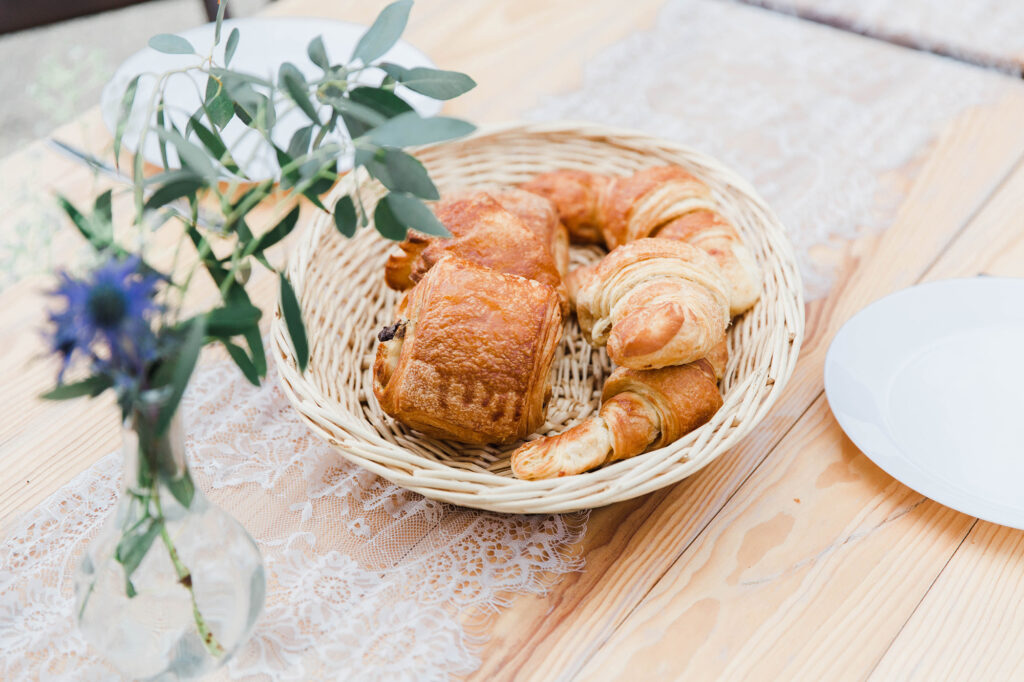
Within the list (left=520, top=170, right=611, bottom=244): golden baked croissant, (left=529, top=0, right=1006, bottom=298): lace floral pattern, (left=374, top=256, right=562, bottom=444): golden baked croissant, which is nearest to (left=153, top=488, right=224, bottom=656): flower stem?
(left=374, top=256, right=562, bottom=444): golden baked croissant

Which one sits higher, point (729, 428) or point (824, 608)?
point (729, 428)

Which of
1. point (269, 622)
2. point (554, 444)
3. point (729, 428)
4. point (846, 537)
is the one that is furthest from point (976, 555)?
point (269, 622)

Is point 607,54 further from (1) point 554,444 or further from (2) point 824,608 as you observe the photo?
(2) point 824,608

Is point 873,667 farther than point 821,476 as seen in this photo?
No

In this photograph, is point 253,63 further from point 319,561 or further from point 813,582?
point 813,582

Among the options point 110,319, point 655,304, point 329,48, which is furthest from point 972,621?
point 329,48

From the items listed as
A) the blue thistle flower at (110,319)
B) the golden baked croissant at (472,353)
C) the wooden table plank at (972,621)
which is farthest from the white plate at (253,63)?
the wooden table plank at (972,621)

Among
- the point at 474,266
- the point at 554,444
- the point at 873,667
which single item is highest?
the point at 474,266
